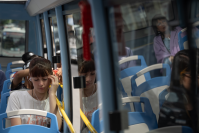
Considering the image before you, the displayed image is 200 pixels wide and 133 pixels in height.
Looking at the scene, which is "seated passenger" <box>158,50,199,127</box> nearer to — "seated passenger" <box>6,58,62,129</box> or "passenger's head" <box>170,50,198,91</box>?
"passenger's head" <box>170,50,198,91</box>

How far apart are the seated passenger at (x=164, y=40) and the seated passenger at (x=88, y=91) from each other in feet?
2.39

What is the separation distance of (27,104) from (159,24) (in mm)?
1649

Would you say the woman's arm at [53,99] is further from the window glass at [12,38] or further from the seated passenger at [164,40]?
the window glass at [12,38]

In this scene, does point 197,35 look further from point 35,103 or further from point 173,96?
point 35,103

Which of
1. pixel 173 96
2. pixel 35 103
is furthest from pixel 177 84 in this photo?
pixel 35 103

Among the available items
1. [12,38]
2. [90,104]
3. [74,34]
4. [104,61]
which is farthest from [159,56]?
[12,38]

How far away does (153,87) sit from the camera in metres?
1.31

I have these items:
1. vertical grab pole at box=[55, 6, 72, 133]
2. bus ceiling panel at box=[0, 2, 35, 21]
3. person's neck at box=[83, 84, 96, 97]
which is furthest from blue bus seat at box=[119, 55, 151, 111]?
bus ceiling panel at box=[0, 2, 35, 21]

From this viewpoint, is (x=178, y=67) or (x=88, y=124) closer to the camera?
(x=178, y=67)

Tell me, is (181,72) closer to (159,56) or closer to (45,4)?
(159,56)

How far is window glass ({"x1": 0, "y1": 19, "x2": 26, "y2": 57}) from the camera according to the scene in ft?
19.8

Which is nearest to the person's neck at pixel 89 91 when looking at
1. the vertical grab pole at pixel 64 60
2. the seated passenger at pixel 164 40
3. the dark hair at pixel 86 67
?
the dark hair at pixel 86 67

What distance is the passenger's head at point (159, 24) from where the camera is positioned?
1.20m

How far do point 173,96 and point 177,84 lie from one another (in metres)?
0.07
